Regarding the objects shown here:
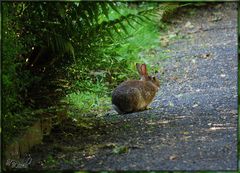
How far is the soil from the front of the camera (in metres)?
3.26

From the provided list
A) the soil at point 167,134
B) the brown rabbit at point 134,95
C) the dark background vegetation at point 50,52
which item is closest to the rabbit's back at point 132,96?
the brown rabbit at point 134,95

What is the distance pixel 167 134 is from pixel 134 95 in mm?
1380

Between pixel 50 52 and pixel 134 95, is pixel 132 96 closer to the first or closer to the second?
pixel 134 95

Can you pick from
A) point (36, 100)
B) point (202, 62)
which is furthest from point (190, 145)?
point (202, 62)

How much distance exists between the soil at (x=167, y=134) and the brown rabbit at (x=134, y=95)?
0.32ft

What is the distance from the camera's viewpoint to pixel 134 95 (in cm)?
506

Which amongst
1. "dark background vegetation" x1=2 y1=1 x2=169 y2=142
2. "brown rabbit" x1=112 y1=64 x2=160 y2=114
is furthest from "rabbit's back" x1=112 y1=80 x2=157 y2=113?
"dark background vegetation" x1=2 y1=1 x2=169 y2=142

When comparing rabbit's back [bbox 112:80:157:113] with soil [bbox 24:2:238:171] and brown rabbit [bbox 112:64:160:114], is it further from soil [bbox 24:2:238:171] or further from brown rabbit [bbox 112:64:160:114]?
soil [bbox 24:2:238:171]

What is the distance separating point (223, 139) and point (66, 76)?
4.00 feet

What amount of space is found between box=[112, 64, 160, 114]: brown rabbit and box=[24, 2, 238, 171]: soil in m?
0.10

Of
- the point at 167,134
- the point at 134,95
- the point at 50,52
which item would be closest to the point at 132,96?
the point at 134,95

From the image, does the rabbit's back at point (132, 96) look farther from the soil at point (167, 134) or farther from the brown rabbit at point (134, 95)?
the soil at point (167, 134)

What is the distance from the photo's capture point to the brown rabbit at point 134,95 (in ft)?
15.7

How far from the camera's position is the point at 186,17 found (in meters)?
9.28
